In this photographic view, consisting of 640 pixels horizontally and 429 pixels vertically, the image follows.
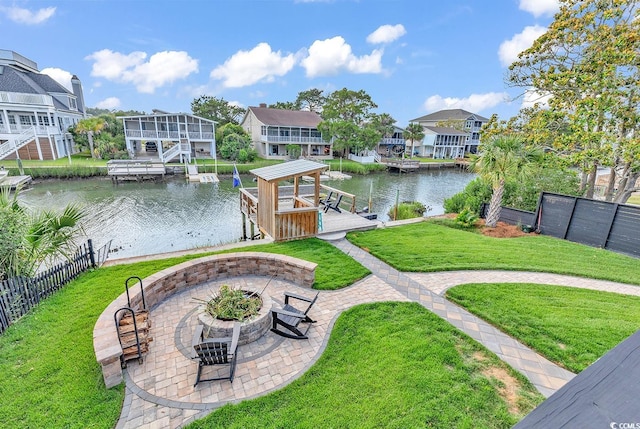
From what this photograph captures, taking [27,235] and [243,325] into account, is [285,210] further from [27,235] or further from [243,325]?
[27,235]

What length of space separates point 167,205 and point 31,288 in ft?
52.2

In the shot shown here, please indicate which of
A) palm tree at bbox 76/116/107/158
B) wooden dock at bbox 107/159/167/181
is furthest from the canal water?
palm tree at bbox 76/116/107/158

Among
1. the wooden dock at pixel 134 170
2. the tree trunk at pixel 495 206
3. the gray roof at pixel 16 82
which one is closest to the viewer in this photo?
the tree trunk at pixel 495 206

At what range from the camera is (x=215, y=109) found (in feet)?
158

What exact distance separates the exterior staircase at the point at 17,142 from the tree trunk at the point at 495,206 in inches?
1584

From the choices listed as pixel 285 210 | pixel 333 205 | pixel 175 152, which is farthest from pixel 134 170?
pixel 285 210

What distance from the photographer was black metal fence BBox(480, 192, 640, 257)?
945cm

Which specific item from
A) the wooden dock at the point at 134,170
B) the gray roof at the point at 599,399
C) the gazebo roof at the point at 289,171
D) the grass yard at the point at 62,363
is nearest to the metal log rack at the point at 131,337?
the grass yard at the point at 62,363

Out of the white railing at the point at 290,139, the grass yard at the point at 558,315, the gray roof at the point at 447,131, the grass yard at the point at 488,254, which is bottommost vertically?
the grass yard at the point at 488,254

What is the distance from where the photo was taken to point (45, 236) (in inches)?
231

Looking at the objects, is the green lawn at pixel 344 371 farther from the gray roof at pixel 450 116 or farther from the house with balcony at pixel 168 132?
the gray roof at pixel 450 116

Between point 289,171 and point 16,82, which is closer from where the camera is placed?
point 289,171

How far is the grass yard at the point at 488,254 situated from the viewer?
7883mm

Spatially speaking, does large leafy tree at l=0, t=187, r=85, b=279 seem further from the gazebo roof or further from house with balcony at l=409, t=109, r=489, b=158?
house with balcony at l=409, t=109, r=489, b=158
